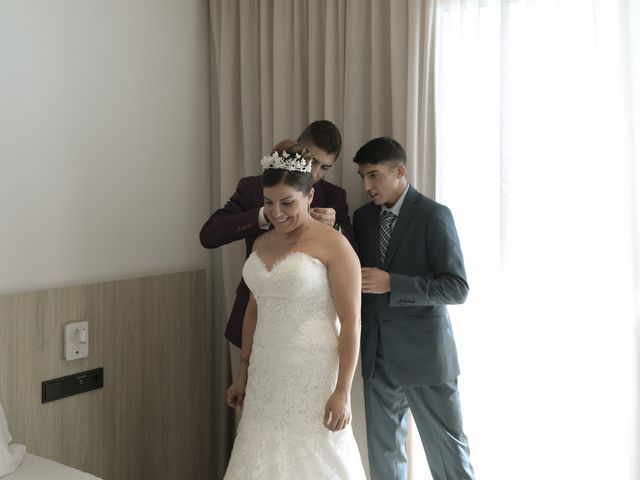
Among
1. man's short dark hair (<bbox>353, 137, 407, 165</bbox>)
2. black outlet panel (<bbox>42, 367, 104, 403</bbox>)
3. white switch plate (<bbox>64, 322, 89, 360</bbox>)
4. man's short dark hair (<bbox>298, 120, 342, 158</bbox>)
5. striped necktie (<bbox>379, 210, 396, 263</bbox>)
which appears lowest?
black outlet panel (<bbox>42, 367, 104, 403</bbox>)

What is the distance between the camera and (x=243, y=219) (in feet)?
7.46

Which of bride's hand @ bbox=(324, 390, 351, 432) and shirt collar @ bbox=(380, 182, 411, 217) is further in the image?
shirt collar @ bbox=(380, 182, 411, 217)

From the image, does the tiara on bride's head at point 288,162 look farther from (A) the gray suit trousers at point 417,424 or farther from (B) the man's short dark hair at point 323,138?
(A) the gray suit trousers at point 417,424

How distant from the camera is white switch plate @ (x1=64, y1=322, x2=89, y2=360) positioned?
2389 millimetres

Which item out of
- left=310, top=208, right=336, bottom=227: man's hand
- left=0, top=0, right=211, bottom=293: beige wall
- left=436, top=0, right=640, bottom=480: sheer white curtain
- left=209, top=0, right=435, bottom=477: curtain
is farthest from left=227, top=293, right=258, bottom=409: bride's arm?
left=436, top=0, right=640, bottom=480: sheer white curtain

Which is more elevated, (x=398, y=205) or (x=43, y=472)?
(x=398, y=205)

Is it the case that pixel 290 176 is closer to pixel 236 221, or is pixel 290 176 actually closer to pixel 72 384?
pixel 236 221

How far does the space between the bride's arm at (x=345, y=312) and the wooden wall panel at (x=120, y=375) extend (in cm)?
115

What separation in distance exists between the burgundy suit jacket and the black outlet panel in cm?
61

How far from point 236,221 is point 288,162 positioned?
427 mm

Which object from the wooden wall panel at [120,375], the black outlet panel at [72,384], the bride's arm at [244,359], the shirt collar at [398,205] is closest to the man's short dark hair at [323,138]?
the shirt collar at [398,205]

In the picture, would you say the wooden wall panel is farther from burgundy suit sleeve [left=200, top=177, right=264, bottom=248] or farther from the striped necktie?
the striped necktie

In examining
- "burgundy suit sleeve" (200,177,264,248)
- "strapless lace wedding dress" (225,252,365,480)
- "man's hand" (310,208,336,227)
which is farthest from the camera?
"burgundy suit sleeve" (200,177,264,248)

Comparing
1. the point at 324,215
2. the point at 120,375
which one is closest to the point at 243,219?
the point at 324,215
